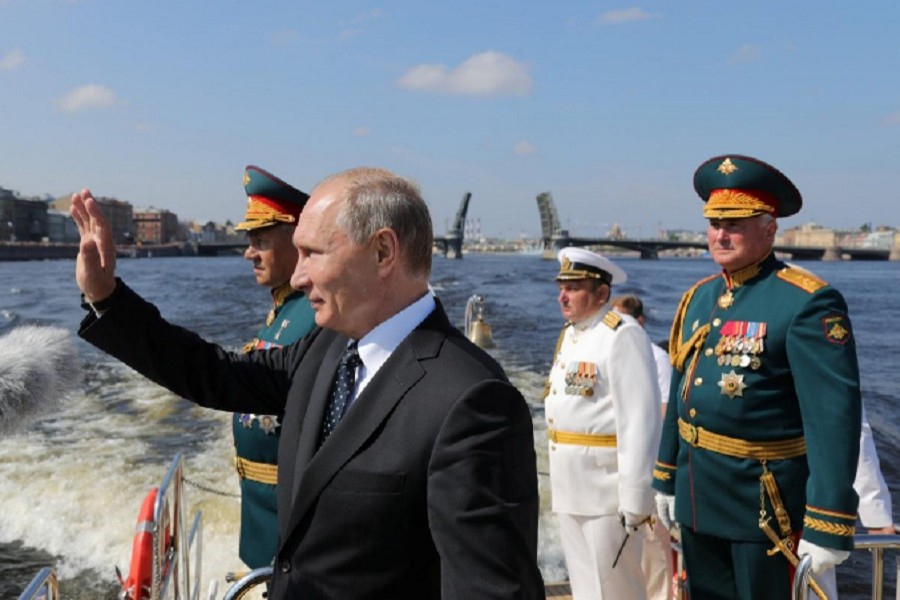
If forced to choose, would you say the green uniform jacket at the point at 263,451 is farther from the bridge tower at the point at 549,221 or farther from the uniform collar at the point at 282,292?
the bridge tower at the point at 549,221

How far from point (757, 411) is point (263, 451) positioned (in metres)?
2.01

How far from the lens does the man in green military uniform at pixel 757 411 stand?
272cm

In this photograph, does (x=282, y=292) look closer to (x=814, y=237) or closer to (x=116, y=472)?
(x=116, y=472)

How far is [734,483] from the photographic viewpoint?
119 inches

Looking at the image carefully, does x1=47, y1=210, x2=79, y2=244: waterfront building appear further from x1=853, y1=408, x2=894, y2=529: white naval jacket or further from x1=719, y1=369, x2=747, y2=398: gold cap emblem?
x1=853, y1=408, x2=894, y2=529: white naval jacket

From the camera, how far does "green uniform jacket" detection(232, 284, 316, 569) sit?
3.20 m

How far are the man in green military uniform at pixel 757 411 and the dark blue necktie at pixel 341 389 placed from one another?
6.07ft

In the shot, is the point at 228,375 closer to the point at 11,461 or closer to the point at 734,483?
the point at 734,483

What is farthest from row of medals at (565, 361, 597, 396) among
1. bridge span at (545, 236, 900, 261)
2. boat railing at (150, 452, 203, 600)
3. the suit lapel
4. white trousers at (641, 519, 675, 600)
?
bridge span at (545, 236, 900, 261)

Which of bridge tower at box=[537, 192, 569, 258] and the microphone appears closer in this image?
the microphone

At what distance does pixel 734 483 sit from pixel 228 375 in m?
1.99

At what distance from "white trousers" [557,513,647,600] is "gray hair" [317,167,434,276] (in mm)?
2878

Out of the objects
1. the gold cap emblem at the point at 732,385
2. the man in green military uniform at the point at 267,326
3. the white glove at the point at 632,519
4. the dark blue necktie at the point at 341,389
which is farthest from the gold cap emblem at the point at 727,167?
the dark blue necktie at the point at 341,389

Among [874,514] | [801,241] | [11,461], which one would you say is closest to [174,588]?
[874,514]
